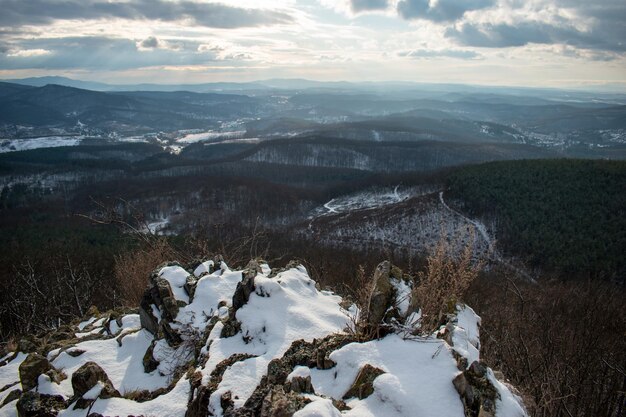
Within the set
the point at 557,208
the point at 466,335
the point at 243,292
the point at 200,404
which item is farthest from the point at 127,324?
the point at 557,208

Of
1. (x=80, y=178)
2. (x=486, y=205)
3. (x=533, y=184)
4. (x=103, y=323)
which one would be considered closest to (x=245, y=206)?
(x=486, y=205)

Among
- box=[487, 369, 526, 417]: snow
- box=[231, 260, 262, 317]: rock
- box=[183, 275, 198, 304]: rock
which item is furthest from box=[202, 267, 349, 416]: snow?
box=[487, 369, 526, 417]: snow

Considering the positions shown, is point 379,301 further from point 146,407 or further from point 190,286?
point 190,286

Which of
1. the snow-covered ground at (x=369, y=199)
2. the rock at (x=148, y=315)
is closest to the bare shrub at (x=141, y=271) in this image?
the rock at (x=148, y=315)

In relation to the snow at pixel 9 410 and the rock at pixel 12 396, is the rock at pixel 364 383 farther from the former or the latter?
the rock at pixel 12 396

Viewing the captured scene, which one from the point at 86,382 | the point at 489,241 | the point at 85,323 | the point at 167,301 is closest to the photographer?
the point at 86,382

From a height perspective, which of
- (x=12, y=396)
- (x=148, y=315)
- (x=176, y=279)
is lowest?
(x=12, y=396)

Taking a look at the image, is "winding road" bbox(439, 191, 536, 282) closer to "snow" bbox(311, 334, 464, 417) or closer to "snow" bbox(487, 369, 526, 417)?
"snow" bbox(487, 369, 526, 417)
